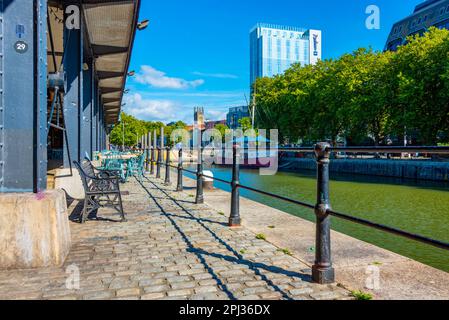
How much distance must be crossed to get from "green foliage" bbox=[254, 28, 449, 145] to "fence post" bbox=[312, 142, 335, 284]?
2674 centimetres

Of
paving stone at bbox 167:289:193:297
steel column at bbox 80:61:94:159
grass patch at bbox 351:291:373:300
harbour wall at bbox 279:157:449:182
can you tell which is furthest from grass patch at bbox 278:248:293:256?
harbour wall at bbox 279:157:449:182

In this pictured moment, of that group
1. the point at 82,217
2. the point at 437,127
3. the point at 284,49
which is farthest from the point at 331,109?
the point at 284,49

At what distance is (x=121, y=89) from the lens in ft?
71.6

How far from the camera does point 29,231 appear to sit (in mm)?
3678

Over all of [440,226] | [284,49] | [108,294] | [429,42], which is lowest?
[440,226]

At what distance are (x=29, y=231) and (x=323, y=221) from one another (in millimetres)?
2834

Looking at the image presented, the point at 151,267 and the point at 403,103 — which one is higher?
the point at 403,103

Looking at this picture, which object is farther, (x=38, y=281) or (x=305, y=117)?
(x=305, y=117)

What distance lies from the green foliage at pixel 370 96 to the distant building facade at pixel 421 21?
28.1 m

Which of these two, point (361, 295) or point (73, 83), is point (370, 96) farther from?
point (361, 295)

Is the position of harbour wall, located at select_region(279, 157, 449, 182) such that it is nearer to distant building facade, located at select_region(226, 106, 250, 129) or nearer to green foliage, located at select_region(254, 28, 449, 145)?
green foliage, located at select_region(254, 28, 449, 145)

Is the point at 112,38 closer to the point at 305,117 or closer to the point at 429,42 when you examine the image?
the point at 429,42

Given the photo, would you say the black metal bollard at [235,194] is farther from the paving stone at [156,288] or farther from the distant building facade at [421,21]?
the distant building facade at [421,21]

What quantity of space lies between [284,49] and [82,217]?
566 feet
